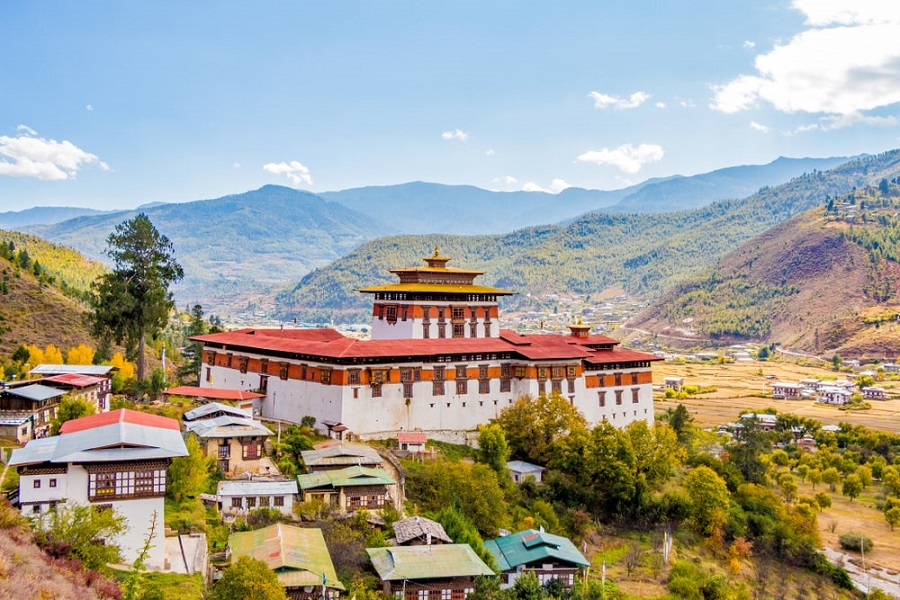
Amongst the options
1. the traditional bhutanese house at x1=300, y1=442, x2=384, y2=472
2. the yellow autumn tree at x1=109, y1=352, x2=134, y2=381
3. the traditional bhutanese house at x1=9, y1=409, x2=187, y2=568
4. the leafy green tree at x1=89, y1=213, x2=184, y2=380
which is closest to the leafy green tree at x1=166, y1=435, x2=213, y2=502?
the traditional bhutanese house at x1=9, y1=409, x2=187, y2=568

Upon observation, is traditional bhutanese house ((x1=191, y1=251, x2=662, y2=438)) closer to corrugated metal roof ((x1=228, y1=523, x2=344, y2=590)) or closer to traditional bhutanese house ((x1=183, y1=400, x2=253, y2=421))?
traditional bhutanese house ((x1=183, y1=400, x2=253, y2=421))

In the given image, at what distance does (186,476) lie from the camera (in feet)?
140

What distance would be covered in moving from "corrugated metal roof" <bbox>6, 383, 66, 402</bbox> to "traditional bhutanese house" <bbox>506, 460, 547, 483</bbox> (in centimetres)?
2909

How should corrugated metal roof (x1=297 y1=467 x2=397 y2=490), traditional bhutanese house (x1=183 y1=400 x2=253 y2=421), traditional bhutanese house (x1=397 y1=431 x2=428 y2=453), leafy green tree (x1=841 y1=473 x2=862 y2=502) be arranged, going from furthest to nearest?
leafy green tree (x1=841 y1=473 x2=862 y2=502) < traditional bhutanese house (x1=397 y1=431 x2=428 y2=453) < traditional bhutanese house (x1=183 y1=400 x2=253 y2=421) < corrugated metal roof (x1=297 y1=467 x2=397 y2=490)

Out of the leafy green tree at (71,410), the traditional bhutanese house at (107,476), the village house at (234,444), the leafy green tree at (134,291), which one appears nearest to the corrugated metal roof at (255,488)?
the village house at (234,444)

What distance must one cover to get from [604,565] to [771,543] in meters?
19.2

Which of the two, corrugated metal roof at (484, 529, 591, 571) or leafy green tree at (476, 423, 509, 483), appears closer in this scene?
corrugated metal roof at (484, 529, 591, 571)

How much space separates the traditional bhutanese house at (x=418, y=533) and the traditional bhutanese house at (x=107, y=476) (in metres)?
12.1

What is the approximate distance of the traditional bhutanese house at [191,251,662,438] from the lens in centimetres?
5844

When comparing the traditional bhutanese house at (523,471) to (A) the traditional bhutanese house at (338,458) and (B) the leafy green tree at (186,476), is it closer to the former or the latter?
(A) the traditional bhutanese house at (338,458)

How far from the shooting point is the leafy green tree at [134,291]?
67.5 metres

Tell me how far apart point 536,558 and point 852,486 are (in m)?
50.7

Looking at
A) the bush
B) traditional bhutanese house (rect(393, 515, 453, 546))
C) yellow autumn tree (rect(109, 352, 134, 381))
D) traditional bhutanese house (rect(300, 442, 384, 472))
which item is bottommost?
the bush

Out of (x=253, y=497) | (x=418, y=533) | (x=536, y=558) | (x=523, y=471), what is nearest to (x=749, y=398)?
(x=523, y=471)
